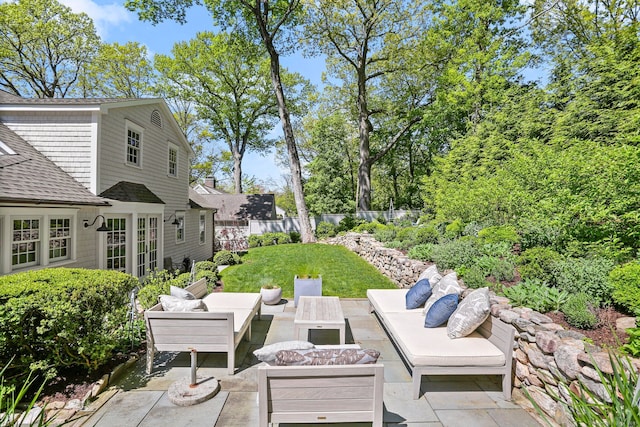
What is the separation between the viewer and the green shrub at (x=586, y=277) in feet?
13.3

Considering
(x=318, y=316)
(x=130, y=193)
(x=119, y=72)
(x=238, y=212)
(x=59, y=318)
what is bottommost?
(x=318, y=316)

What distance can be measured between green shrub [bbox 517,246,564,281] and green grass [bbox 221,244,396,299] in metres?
3.87

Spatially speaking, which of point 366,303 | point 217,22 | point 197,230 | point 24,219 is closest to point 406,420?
point 366,303

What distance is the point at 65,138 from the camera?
800cm

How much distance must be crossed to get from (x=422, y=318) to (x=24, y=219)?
7948 millimetres

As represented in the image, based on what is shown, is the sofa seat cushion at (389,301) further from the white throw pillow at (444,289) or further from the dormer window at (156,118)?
the dormer window at (156,118)

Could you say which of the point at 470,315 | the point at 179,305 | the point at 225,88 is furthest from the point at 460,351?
the point at 225,88

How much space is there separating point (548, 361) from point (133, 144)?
11.1m

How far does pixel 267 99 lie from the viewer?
24922 mm

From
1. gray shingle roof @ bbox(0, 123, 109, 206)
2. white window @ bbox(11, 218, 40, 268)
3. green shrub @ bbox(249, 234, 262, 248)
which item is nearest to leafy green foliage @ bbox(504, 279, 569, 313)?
gray shingle roof @ bbox(0, 123, 109, 206)

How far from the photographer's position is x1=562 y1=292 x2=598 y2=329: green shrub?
11.6 ft

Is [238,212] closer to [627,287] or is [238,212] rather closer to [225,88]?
[225,88]

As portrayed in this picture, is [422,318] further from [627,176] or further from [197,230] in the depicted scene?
[197,230]

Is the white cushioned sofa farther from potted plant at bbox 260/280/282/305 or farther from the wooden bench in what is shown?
potted plant at bbox 260/280/282/305
